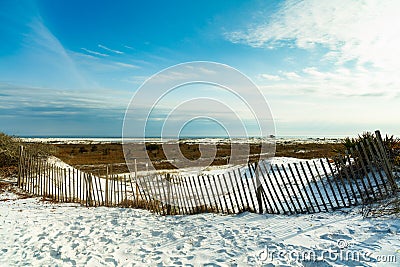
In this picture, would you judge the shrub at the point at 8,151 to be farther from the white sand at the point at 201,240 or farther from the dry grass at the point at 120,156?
the white sand at the point at 201,240

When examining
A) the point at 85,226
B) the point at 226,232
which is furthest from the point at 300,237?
the point at 85,226

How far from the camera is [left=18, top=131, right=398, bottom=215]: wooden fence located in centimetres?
630

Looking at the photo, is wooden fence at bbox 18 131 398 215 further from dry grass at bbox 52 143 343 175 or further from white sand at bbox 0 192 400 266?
dry grass at bbox 52 143 343 175

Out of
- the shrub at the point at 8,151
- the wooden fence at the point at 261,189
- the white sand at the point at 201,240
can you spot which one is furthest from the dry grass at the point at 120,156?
the white sand at the point at 201,240

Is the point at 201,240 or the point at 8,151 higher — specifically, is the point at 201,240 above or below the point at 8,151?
below

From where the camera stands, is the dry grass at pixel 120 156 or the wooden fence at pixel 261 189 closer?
the wooden fence at pixel 261 189

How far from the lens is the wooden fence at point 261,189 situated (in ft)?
20.7

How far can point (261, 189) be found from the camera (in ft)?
22.6

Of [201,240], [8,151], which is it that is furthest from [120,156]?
[201,240]

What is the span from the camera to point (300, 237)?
4.83 metres

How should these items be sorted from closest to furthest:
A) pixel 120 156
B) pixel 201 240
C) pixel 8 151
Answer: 1. pixel 201 240
2. pixel 8 151
3. pixel 120 156

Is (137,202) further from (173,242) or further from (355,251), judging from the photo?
(355,251)

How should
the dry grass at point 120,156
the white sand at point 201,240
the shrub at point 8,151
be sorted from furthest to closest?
1. the dry grass at point 120,156
2. the shrub at point 8,151
3. the white sand at point 201,240

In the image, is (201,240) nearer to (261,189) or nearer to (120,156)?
(261,189)
